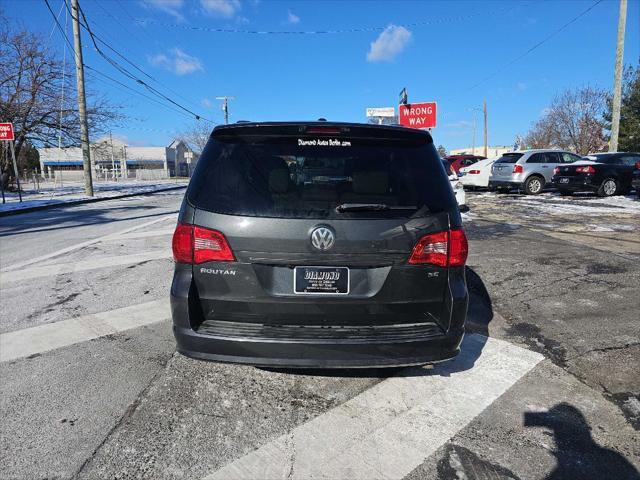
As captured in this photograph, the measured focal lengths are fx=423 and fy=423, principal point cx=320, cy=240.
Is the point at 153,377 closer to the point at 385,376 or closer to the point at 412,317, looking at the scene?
the point at 385,376

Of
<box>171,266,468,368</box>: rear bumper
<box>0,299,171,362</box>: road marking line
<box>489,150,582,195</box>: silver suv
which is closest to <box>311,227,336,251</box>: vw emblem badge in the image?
<box>171,266,468,368</box>: rear bumper

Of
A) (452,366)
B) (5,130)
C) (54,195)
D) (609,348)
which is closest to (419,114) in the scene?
(609,348)

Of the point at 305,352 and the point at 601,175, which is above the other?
the point at 601,175

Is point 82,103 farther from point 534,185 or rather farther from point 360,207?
point 360,207

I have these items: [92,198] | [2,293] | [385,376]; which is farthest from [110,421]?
[92,198]

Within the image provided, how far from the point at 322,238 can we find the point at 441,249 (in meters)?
0.74

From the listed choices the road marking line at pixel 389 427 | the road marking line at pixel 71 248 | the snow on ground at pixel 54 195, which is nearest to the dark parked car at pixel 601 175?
the road marking line at pixel 71 248

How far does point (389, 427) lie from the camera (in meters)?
2.54

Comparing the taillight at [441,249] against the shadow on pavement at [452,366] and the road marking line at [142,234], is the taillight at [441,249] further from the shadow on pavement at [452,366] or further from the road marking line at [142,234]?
the road marking line at [142,234]

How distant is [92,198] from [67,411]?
70.2 ft

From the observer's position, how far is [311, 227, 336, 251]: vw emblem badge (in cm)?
243

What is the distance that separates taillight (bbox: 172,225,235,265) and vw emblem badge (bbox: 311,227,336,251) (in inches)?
19.6

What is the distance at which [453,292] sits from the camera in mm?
2623

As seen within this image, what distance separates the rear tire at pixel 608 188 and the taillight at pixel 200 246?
56.7 ft
